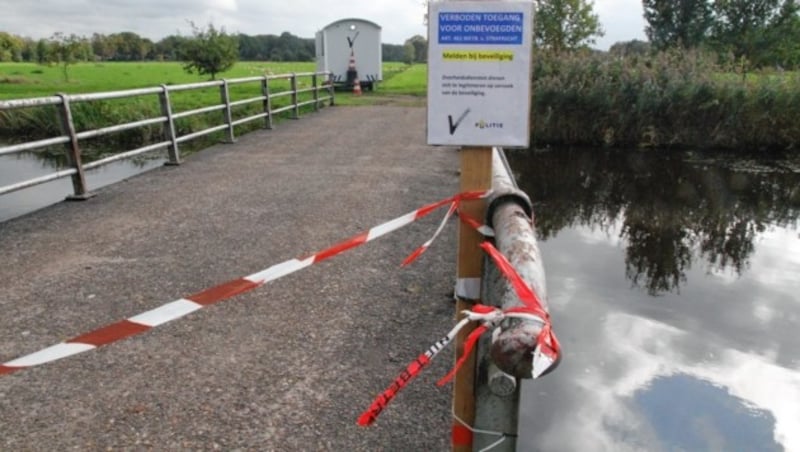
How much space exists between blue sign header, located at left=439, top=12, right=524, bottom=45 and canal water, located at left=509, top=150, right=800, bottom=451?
245 centimetres

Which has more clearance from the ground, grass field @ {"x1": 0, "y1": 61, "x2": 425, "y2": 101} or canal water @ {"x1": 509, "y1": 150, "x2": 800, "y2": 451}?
grass field @ {"x1": 0, "y1": 61, "x2": 425, "y2": 101}

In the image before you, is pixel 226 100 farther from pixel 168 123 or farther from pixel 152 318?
pixel 152 318

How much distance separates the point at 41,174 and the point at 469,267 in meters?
12.8

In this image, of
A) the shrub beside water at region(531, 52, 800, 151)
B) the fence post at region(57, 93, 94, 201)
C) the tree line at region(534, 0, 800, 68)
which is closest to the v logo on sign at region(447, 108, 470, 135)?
the fence post at region(57, 93, 94, 201)

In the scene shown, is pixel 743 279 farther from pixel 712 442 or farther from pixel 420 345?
pixel 420 345

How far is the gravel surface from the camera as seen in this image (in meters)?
2.73

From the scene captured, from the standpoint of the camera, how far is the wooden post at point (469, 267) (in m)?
2.05

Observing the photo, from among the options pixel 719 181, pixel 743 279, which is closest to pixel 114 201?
pixel 743 279

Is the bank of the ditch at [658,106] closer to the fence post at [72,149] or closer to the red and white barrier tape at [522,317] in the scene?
the fence post at [72,149]

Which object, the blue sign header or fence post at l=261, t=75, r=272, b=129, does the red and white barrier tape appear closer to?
the blue sign header

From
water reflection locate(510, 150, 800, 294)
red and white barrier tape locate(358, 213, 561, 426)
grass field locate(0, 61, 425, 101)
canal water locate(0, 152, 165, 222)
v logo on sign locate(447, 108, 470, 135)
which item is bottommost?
water reflection locate(510, 150, 800, 294)

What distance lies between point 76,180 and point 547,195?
704 cm

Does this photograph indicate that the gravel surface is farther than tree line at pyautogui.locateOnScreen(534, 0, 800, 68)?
No

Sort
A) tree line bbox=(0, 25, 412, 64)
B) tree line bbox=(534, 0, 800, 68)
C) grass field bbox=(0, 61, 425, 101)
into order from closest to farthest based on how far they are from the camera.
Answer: grass field bbox=(0, 61, 425, 101) → tree line bbox=(534, 0, 800, 68) → tree line bbox=(0, 25, 412, 64)
